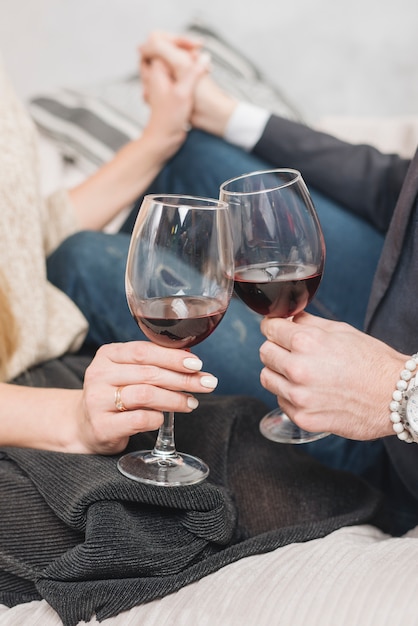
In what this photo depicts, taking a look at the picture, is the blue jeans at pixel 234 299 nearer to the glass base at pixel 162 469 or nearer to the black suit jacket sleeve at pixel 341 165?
the black suit jacket sleeve at pixel 341 165

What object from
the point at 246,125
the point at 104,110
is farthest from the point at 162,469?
the point at 104,110

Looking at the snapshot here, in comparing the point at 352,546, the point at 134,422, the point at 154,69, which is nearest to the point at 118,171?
the point at 154,69

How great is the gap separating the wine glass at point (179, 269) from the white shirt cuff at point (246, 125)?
2.56 ft

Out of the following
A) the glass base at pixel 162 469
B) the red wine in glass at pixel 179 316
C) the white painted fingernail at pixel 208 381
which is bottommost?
the glass base at pixel 162 469

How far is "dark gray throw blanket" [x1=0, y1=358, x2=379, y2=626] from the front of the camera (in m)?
0.79

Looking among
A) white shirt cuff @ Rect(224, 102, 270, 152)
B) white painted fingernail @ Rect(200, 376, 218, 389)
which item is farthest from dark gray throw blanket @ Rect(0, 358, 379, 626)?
white shirt cuff @ Rect(224, 102, 270, 152)

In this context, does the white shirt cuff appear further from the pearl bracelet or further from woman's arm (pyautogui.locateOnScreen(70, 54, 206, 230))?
the pearl bracelet

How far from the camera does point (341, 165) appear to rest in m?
1.47

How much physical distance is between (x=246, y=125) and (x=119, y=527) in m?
1.00

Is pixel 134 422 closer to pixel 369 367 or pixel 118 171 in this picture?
pixel 369 367

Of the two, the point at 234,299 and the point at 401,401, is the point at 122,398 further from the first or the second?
the point at 234,299

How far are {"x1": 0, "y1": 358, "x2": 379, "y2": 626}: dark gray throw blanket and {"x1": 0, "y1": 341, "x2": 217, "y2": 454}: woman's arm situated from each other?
4cm

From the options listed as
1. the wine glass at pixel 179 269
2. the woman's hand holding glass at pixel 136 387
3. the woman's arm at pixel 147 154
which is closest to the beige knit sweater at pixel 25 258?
the woman's arm at pixel 147 154

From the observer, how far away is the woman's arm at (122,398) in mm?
816
